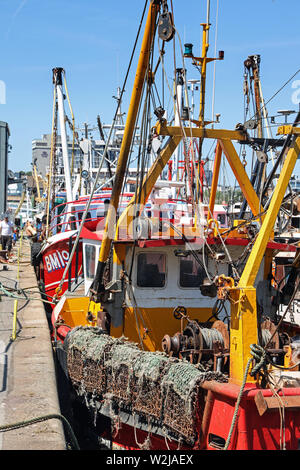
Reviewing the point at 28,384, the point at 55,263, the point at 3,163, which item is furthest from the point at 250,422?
the point at 3,163

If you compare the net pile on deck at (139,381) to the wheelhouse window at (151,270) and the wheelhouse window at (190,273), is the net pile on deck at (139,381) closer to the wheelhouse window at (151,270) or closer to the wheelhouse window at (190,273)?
the wheelhouse window at (151,270)

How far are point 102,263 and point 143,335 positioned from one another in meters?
1.22

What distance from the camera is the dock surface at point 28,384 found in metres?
5.16

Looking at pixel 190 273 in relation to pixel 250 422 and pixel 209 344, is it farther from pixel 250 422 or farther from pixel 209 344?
pixel 250 422

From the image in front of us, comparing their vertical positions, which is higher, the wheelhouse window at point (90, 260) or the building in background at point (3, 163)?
the building in background at point (3, 163)

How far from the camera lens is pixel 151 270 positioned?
26.3 ft

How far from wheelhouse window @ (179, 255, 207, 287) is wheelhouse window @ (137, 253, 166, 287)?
0.29m

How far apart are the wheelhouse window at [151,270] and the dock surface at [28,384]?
5.71 ft

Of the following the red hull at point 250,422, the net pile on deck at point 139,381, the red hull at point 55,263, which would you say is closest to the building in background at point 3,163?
the red hull at point 55,263

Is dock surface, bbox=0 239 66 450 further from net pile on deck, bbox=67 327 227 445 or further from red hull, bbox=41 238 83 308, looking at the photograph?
red hull, bbox=41 238 83 308

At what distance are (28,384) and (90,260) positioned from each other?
10.5 ft
